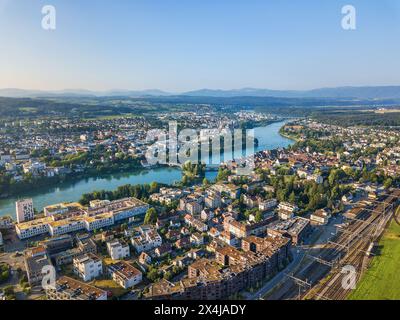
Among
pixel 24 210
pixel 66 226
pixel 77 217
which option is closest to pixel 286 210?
pixel 77 217

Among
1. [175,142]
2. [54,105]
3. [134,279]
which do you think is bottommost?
[134,279]

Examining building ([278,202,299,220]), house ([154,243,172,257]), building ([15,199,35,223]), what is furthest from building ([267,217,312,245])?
building ([15,199,35,223])

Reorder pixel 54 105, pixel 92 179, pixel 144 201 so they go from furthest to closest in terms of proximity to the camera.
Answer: pixel 54 105 → pixel 92 179 → pixel 144 201

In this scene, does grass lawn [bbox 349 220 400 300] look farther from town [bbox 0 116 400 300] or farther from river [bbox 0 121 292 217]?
river [bbox 0 121 292 217]

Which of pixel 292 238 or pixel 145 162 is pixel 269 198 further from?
pixel 145 162

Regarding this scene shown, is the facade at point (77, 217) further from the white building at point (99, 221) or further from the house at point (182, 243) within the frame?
the house at point (182, 243)
